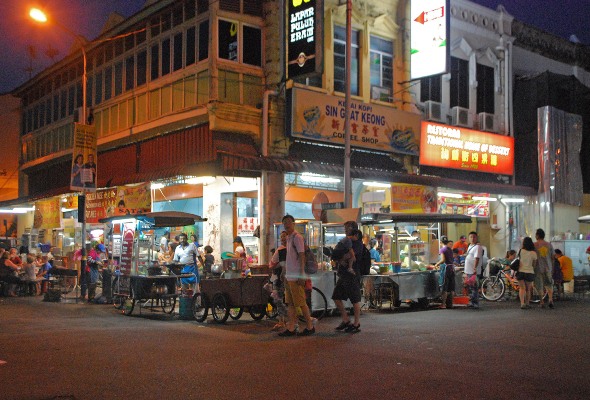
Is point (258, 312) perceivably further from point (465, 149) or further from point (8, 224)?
point (8, 224)

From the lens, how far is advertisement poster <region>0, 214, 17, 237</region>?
35.0 m

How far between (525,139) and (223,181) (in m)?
13.7

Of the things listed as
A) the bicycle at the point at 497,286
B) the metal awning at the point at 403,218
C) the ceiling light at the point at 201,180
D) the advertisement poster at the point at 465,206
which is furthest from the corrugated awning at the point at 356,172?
the bicycle at the point at 497,286

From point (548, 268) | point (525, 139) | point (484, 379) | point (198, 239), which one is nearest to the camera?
point (484, 379)

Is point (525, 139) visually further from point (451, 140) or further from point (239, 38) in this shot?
point (239, 38)

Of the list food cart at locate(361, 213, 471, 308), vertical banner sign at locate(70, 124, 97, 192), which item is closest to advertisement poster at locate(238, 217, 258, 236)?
vertical banner sign at locate(70, 124, 97, 192)

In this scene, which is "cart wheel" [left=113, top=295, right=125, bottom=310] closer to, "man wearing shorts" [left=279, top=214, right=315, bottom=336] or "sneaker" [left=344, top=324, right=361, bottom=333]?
"man wearing shorts" [left=279, top=214, right=315, bottom=336]

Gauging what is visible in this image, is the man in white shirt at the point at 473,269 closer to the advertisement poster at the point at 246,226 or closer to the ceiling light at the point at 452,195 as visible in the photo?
the advertisement poster at the point at 246,226

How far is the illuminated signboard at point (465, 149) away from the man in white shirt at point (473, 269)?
653cm

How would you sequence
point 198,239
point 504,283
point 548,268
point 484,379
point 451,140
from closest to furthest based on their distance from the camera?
1. point 484,379
2. point 548,268
3. point 504,283
4. point 198,239
5. point 451,140

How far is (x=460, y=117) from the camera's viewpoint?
24844mm

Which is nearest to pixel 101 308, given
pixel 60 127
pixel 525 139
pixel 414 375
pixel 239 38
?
pixel 239 38

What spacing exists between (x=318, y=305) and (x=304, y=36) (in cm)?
808

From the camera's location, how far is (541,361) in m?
8.23
